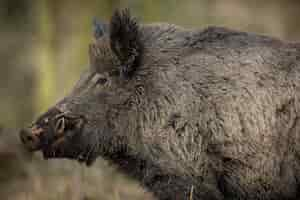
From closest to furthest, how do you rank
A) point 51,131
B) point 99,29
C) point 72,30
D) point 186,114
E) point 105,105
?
point 186,114 → point 51,131 → point 105,105 → point 99,29 → point 72,30

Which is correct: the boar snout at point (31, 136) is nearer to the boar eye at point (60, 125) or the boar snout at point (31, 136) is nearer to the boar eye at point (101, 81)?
the boar eye at point (60, 125)

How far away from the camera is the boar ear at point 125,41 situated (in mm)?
6000

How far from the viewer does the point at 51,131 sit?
5.95m

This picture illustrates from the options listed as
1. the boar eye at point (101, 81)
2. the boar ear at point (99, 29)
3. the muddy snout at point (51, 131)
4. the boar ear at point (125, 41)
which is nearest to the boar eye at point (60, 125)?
the muddy snout at point (51, 131)

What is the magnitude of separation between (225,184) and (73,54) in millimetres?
6548

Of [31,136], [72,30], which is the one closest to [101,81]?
[31,136]

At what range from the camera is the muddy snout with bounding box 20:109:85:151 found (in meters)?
5.89

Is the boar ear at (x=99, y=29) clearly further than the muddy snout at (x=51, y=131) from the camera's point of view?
Yes

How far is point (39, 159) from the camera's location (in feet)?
40.3

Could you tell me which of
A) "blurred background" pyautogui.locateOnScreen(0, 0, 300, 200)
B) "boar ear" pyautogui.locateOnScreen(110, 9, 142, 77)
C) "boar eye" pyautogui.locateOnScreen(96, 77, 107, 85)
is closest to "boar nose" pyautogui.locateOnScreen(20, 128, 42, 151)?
"boar eye" pyautogui.locateOnScreen(96, 77, 107, 85)

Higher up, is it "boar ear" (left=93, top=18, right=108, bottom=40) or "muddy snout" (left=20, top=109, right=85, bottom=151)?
"boar ear" (left=93, top=18, right=108, bottom=40)

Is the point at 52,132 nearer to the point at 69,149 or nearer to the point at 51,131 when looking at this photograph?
the point at 51,131

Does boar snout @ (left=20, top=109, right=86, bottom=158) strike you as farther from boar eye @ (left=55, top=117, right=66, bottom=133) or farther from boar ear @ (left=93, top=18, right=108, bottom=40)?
boar ear @ (left=93, top=18, right=108, bottom=40)

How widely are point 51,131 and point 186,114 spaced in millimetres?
1264
